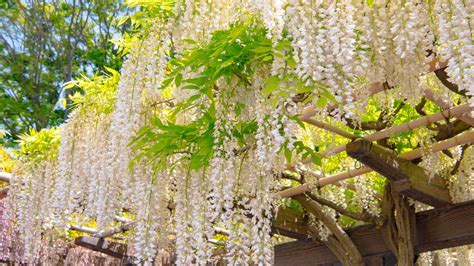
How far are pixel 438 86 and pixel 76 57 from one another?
32.2 feet

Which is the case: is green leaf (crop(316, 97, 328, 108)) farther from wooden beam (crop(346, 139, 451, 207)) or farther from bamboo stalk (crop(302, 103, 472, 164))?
bamboo stalk (crop(302, 103, 472, 164))

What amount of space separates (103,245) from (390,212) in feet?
10.7

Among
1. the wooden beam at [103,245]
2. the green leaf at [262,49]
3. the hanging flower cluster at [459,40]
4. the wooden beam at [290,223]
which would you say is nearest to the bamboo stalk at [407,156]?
the wooden beam at [290,223]

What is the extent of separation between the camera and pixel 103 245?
21.7 ft

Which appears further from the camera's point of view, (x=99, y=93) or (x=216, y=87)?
(x=99, y=93)

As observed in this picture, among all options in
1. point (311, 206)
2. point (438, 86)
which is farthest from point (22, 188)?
point (438, 86)

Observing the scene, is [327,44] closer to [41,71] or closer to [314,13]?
[314,13]

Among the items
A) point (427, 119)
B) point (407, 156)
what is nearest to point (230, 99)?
point (427, 119)

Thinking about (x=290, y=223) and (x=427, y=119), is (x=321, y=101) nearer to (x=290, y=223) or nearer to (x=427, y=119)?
(x=427, y=119)

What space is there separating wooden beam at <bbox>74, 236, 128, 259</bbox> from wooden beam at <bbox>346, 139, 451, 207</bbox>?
3.49 m

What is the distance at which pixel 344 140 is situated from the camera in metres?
5.00

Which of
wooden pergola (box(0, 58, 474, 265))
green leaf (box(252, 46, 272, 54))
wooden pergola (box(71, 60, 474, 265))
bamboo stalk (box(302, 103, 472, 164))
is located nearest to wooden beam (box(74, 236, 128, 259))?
wooden pergola (box(0, 58, 474, 265))

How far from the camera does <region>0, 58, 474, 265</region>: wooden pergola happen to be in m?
3.57

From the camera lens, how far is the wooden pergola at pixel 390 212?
3572 mm
